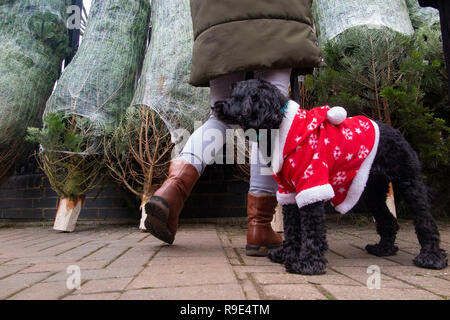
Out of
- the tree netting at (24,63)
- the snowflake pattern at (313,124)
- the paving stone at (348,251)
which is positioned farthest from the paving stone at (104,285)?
the tree netting at (24,63)

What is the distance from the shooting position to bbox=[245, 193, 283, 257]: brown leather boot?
6.88 ft

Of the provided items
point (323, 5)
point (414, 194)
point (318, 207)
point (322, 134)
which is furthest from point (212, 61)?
point (323, 5)

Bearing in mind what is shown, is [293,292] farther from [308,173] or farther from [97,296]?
[97,296]

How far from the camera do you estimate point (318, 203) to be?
1584mm

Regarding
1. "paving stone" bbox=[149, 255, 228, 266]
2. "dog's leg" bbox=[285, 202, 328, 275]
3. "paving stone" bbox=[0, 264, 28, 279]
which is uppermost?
"dog's leg" bbox=[285, 202, 328, 275]

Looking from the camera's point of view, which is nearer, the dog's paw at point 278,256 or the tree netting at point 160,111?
the dog's paw at point 278,256

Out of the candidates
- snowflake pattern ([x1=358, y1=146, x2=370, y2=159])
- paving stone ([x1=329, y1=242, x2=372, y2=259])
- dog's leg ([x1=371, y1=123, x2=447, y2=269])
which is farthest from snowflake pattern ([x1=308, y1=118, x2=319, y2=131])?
paving stone ([x1=329, y1=242, x2=372, y2=259])

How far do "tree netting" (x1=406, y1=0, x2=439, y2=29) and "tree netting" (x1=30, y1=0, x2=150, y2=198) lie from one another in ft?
10.4

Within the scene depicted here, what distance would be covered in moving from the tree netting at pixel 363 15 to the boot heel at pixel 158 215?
244cm

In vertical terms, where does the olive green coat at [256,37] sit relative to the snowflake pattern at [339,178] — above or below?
above

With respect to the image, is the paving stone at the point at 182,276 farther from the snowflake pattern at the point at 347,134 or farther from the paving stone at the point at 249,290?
the snowflake pattern at the point at 347,134

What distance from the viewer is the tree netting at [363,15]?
316cm

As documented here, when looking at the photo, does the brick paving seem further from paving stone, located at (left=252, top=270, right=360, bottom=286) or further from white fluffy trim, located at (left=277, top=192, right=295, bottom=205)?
white fluffy trim, located at (left=277, top=192, right=295, bottom=205)

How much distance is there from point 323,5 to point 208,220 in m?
2.72
